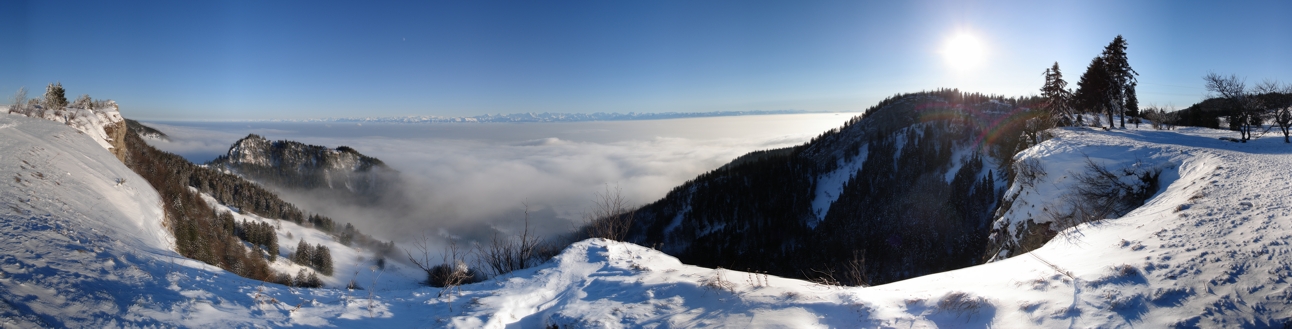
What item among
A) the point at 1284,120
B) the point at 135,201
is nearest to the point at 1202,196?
the point at 1284,120

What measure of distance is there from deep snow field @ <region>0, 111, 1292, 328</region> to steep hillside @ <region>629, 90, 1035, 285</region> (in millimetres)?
74321

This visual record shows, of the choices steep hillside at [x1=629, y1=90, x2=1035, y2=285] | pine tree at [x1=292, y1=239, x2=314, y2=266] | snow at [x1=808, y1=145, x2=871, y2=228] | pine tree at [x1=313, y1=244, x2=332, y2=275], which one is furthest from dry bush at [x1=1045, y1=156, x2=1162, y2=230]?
pine tree at [x1=292, y1=239, x2=314, y2=266]

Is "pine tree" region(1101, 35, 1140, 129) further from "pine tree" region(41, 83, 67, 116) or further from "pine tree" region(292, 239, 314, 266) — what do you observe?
"pine tree" region(292, 239, 314, 266)

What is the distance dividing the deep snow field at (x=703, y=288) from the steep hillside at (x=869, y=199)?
74321mm

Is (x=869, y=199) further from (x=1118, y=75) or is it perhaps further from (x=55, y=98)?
(x=55, y=98)

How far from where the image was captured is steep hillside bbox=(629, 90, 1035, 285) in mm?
77562

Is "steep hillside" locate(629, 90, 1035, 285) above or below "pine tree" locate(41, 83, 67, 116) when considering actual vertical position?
below

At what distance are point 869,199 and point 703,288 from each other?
306 ft

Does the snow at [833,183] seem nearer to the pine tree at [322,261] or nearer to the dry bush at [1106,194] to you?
the dry bush at [1106,194]

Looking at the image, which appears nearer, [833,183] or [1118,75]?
[1118,75]

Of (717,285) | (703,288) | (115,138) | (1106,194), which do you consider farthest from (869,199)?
(115,138)

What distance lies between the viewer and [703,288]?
8062mm

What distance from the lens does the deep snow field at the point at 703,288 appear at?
579 centimetres

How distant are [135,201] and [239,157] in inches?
8703
